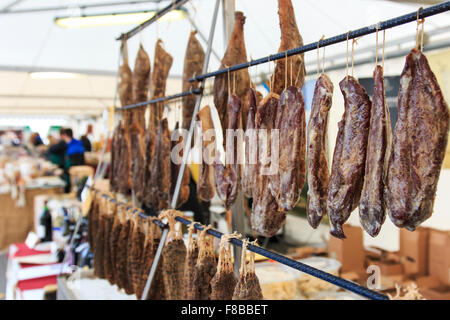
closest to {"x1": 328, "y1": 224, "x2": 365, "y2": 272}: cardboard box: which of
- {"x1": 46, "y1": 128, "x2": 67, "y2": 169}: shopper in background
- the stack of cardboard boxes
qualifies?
the stack of cardboard boxes

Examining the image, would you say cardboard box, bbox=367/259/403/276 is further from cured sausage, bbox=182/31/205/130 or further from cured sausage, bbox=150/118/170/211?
cured sausage, bbox=182/31/205/130

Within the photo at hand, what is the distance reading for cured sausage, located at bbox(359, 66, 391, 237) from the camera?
984 mm

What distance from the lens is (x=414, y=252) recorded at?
2.61 metres

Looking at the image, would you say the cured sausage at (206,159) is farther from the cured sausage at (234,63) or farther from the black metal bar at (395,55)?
the black metal bar at (395,55)

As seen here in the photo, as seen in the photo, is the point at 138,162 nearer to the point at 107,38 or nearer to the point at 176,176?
the point at 176,176

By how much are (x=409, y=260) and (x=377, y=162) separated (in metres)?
1.99

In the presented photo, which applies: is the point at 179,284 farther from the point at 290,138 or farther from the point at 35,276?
the point at 35,276

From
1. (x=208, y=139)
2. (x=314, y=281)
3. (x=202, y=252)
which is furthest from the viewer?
(x=314, y=281)

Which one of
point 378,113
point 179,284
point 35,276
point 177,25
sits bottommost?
point 35,276

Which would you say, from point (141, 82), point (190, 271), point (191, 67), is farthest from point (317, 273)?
point (141, 82)

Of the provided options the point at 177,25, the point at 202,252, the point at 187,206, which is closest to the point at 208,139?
the point at 202,252

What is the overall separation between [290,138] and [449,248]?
180 cm

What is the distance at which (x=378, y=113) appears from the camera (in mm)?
997

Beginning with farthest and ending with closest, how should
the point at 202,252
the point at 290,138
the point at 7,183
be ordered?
1. the point at 7,183
2. the point at 202,252
3. the point at 290,138
